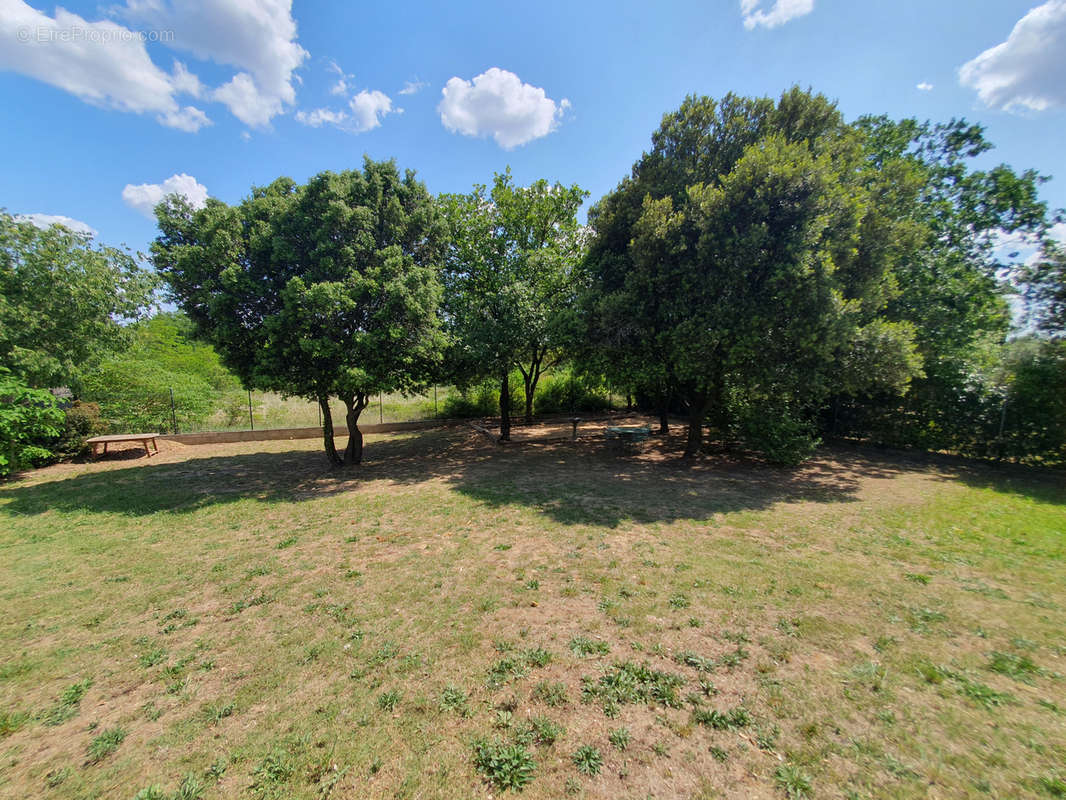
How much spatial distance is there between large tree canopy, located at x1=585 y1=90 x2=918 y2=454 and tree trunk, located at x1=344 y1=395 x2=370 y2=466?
22.2 ft

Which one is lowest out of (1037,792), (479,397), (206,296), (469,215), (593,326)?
(1037,792)

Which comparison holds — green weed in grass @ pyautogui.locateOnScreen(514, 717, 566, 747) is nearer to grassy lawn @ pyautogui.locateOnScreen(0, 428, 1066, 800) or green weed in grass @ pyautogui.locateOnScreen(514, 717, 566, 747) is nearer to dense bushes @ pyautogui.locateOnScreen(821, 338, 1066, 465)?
grassy lawn @ pyautogui.locateOnScreen(0, 428, 1066, 800)

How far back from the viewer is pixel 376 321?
8.80 metres

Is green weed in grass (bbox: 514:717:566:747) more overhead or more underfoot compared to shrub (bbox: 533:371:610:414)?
more underfoot

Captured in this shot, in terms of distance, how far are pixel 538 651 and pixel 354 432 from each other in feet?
30.0

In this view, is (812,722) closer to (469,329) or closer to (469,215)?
(469,329)

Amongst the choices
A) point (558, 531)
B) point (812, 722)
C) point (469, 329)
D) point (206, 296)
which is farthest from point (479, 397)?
point (812, 722)

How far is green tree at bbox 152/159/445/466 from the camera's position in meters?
8.20

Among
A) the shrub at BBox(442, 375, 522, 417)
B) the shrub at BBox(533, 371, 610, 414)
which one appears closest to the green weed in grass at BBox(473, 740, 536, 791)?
the shrub at BBox(442, 375, 522, 417)

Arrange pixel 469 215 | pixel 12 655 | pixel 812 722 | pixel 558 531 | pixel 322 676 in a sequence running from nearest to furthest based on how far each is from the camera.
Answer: pixel 812 722 < pixel 322 676 < pixel 12 655 < pixel 558 531 < pixel 469 215

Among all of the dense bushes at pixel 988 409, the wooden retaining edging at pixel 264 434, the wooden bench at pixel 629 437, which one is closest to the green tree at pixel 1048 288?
the dense bushes at pixel 988 409

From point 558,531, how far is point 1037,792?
4.61m

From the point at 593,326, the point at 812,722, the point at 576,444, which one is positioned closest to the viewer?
the point at 812,722

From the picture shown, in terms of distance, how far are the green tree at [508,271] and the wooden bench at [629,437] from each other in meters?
3.50
